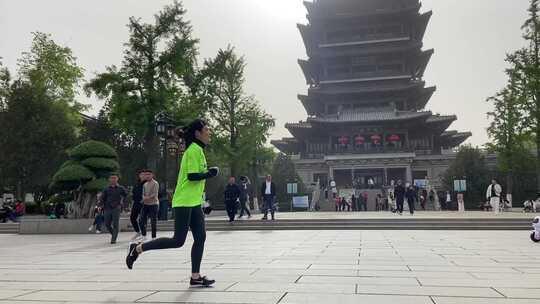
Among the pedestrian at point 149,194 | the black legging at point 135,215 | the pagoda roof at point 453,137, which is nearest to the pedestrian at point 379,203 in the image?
the pagoda roof at point 453,137

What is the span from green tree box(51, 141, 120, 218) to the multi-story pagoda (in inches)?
947

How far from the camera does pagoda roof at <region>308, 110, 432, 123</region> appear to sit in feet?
121

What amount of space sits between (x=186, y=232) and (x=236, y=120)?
22.2 meters

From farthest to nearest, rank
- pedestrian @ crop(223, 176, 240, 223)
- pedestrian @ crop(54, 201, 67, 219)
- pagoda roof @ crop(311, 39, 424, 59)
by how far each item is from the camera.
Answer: pagoda roof @ crop(311, 39, 424, 59)
pedestrian @ crop(54, 201, 67, 219)
pedestrian @ crop(223, 176, 240, 223)

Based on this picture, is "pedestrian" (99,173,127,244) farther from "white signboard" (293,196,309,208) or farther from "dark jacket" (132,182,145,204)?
"white signboard" (293,196,309,208)

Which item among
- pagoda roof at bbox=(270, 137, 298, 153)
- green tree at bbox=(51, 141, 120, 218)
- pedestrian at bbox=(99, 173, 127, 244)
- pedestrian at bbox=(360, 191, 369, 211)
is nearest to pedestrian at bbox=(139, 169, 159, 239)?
pedestrian at bbox=(99, 173, 127, 244)

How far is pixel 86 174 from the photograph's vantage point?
53.6 ft

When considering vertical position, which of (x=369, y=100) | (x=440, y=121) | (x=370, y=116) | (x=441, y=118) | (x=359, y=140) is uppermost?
(x=369, y=100)

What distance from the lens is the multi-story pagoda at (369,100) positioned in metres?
37.9

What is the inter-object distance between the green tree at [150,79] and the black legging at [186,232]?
16.1 m

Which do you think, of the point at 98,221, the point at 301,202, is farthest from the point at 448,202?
the point at 98,221

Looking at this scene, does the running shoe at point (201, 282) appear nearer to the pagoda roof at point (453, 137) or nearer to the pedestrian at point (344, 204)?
the pedestrian at point (344, 204)

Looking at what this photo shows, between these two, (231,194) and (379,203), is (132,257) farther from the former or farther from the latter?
(379,203)

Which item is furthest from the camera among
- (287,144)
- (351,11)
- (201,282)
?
(287,144)
